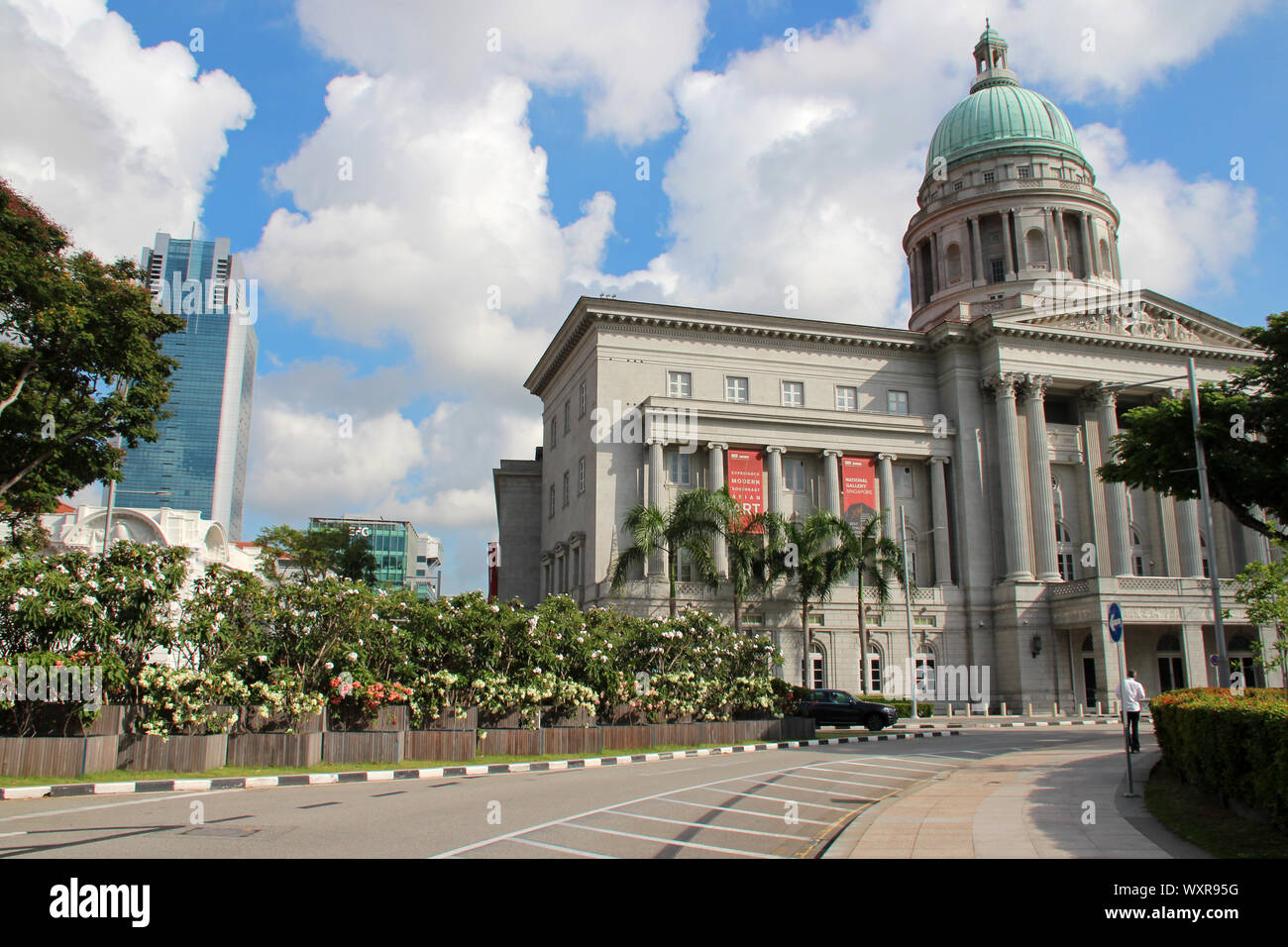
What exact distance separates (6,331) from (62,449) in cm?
385

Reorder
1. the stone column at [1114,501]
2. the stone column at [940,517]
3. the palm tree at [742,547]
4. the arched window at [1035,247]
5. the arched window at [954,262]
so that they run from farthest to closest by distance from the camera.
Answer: the arched window at [954,262] → the arched window at [1035,247] → the stone column at [940,517] → the stone column at [1114,501] → the palm tree at [742,547]

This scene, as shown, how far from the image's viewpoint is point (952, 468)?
175 feet

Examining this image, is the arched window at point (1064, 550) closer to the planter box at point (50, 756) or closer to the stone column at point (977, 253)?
the stone column at point (977, 253)

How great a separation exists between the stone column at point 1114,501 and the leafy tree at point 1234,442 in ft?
49.8

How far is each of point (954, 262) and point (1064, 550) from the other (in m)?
25.4

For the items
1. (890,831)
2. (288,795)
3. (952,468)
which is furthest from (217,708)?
(952,468)

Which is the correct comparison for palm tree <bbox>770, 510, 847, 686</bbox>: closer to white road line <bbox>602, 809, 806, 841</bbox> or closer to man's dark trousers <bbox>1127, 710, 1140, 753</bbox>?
man's dark trousers <bbox>1127, 710, 1140, 753</bbox>

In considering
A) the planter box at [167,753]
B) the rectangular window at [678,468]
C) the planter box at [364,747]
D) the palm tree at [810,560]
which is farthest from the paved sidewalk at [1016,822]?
the rectangular window at [678,468]

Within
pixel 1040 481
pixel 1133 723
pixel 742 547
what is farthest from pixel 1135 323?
pixel 1133 723

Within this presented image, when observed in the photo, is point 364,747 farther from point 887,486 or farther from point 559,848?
point 887,486

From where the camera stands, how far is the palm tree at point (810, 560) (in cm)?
4338

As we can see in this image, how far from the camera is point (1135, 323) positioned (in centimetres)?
5509
